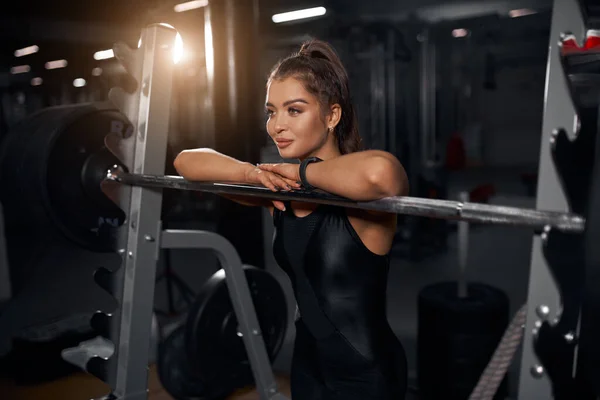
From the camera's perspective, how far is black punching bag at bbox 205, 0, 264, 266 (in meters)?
1.89

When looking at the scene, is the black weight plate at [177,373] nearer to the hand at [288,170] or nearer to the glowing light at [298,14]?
the hand at [288,170]

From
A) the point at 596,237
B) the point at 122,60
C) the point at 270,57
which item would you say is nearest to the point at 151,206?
the point at 122,60

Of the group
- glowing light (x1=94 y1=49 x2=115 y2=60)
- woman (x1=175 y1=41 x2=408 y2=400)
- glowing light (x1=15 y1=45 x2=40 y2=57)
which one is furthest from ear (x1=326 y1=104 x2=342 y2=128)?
glowing light (x1=94 y1=49 x2=115 y2=60)

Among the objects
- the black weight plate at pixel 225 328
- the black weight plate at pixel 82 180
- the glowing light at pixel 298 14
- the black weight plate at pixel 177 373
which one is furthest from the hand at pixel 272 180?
the glowing light at pixel 298 14

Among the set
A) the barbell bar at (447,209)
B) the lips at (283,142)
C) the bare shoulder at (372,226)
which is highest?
the lips at (283,142)

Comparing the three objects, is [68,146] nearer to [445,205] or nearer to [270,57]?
[445,205]

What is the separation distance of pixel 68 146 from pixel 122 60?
42 cm

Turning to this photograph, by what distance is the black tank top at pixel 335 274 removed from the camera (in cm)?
86

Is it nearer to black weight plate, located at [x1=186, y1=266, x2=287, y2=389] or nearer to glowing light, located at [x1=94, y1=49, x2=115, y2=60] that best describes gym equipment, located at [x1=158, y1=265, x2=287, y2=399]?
black weight plate, located at [x1=186, y1=266, x2=287, y2=389]

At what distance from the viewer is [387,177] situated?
0.68m

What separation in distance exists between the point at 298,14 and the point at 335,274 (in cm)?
569

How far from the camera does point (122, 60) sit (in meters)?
1.21

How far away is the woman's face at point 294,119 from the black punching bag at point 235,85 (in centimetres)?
108

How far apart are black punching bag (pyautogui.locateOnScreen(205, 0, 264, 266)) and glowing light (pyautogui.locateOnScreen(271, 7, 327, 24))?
4.12 metres
